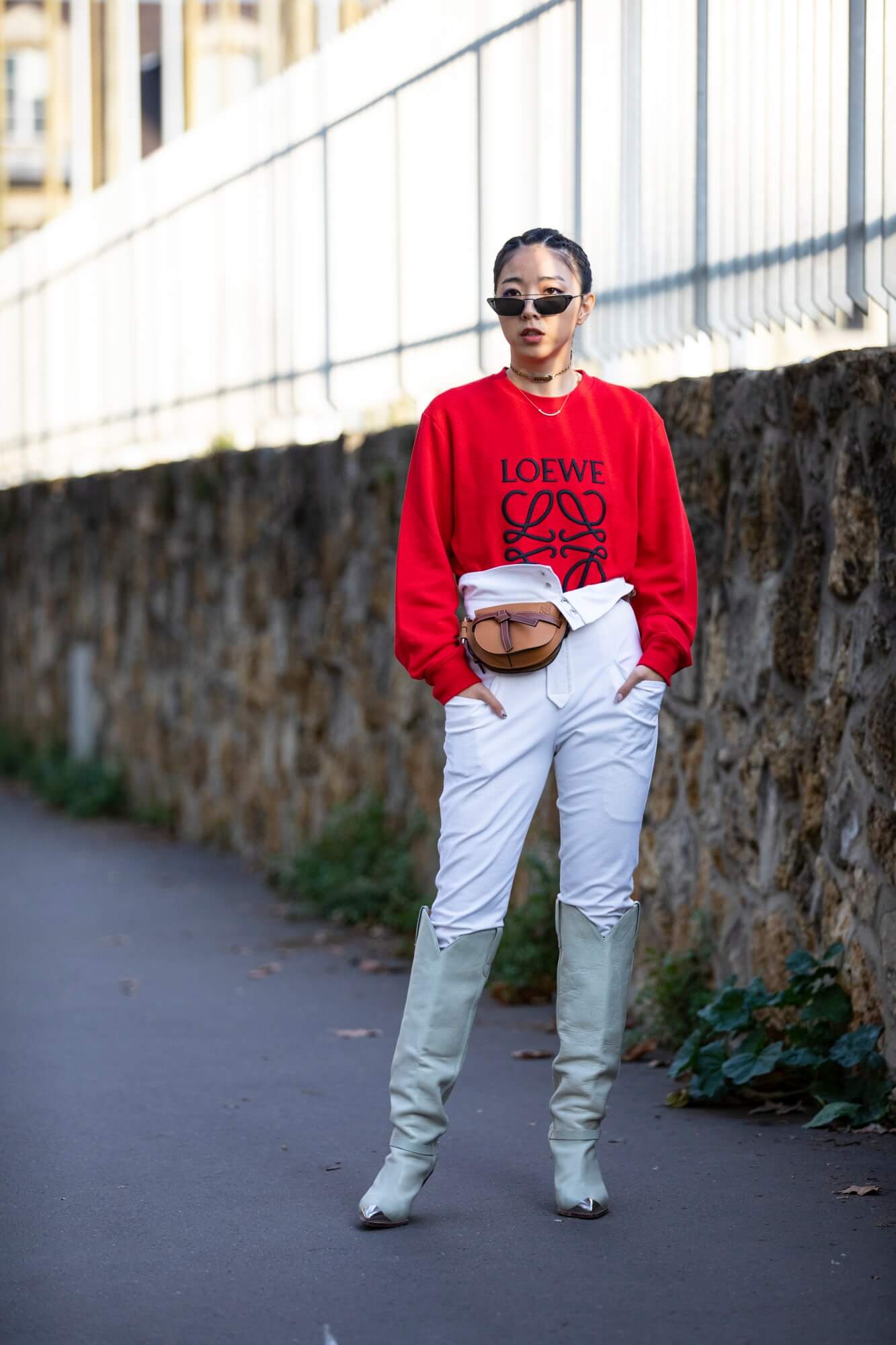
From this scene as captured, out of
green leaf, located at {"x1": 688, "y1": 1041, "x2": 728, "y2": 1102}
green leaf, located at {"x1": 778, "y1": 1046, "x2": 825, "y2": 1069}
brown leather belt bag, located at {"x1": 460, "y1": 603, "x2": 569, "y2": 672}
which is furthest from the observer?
green leaf, located at {"x1": 688, "y1": 1041, "x2": 728, "y2": 1102}

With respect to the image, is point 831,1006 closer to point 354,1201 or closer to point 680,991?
point 680,991

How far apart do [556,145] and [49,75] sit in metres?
27.3

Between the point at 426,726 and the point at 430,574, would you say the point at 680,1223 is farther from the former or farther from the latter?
the point at 426,726

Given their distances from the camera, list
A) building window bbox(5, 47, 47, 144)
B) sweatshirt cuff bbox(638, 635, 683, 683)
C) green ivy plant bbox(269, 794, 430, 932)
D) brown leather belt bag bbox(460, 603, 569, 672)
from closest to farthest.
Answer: brown leather belt bag bbox(460, 603, 569, 672), sweatshirt cuff bbox(638, 635, 683, 683), green ivy plant bbox(269, 794, 430, 932), building window bbox(5, 47, 47, 144)

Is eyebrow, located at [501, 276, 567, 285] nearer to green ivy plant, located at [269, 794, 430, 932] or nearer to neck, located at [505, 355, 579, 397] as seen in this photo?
neck, located at [505, 355, 579, 397]

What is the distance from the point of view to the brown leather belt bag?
3678mm

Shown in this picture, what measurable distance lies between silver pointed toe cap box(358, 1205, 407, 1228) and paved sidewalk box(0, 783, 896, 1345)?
0.02m

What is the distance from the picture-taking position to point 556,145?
6859 mm

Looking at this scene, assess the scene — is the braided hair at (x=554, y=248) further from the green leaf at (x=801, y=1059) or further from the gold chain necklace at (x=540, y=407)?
the green leaf at (x=801, y=1059)

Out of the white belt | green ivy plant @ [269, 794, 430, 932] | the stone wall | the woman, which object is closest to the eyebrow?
the woman

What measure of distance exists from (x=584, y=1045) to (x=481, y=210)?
4510 millimetres

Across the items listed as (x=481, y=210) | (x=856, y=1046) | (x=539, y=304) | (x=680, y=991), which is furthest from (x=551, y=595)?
(x=481, y=210)

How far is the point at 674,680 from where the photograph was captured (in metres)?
5.73

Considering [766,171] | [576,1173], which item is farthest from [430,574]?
[766,171]
